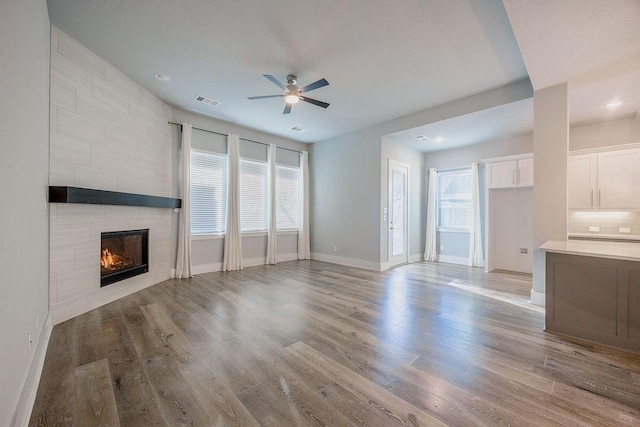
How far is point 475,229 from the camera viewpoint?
6094mm

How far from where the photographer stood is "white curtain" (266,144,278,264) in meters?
6.27

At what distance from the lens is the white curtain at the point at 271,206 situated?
627 cm

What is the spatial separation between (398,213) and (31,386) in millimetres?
6144

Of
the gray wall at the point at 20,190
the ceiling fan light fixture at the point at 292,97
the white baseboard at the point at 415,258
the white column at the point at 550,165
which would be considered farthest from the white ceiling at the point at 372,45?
the white baseboard at the point at 415,258

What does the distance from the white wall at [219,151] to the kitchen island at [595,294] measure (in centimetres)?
525

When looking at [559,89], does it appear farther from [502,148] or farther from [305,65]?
[305,65]

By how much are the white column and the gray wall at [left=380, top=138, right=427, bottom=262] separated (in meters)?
2.72

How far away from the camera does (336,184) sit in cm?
657

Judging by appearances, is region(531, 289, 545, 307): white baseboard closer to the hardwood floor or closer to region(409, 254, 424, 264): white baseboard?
the hardwood floor

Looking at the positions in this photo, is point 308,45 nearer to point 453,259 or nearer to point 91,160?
point 91,160

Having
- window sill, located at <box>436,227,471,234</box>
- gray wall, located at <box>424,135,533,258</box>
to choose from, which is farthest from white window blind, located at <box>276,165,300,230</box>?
window sill, located at <box>436,227,471,234</box>

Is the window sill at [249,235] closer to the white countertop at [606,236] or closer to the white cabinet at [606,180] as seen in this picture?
the white cabinet at [606,180]

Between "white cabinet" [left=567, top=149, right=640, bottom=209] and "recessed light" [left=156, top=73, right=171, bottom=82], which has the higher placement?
"recessed light" [left=156, top=73, right=171, bottom=82]

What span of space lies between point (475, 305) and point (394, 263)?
263 cm
